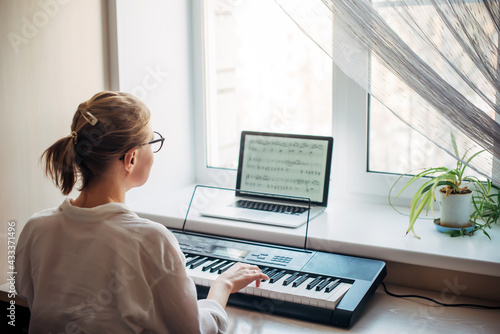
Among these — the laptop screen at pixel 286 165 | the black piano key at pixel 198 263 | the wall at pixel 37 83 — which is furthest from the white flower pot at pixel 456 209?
the wall at pixel 37 83

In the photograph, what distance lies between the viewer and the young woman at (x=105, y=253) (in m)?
1.08

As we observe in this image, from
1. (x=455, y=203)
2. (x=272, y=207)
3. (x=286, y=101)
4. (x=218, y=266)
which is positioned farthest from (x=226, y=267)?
(x=286, y=101)

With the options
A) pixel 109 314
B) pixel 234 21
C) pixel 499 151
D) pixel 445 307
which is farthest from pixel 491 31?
pixel 234 21

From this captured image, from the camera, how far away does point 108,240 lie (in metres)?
1.09

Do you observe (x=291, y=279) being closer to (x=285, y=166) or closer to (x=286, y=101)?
(x=285, y=166)

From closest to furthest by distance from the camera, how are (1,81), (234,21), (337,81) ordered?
(1,81)
(337,81)
(234,21)

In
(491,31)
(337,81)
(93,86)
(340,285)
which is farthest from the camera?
(337,81)

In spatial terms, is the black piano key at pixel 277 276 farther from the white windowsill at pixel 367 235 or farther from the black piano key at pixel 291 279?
the white windowsill at pixel 367 235

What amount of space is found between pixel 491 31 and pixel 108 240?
0.93 metres

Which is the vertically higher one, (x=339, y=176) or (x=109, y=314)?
(x=339, y=176)

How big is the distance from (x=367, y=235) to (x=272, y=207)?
0.36 m

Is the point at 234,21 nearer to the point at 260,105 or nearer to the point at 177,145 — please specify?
the point at 260,105

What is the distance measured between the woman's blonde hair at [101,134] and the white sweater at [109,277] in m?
0.09

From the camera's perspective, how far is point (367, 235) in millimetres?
1666
